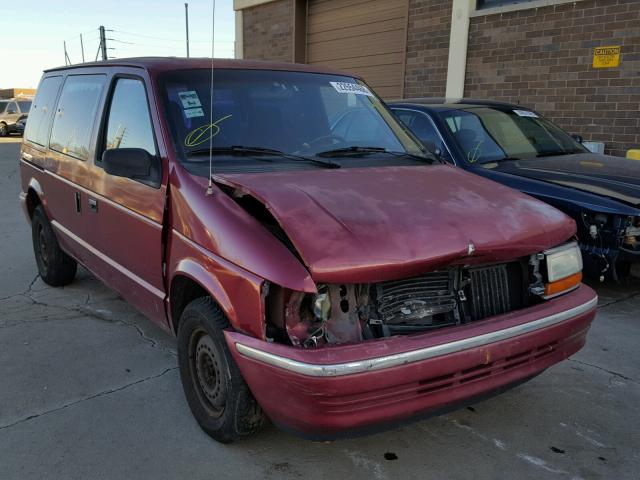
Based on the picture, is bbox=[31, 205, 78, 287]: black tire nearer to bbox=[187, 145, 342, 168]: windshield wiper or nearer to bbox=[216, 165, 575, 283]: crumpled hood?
bbox=[187, 145, 342, 168]: windshield wiper

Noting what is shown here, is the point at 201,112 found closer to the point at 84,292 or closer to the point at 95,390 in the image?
the point at 95,390

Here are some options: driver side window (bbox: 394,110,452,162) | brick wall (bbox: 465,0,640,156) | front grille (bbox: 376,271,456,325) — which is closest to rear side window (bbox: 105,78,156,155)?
front grille (bbox: 376,271,456,325)

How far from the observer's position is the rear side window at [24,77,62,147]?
15.8 ft

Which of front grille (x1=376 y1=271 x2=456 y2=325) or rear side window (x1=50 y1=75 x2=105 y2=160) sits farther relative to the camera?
rear side window (x1=50 y1=75 x2=105 y2=160)

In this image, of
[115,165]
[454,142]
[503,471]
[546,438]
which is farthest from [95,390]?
[454,142]

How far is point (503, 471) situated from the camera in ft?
8.45

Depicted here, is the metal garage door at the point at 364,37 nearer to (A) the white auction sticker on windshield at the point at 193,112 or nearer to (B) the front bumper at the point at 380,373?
(A) the white auction sticker on windshield at the point at 193,112

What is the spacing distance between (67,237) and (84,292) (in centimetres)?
81

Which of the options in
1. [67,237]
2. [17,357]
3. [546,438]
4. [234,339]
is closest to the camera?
[234,339]

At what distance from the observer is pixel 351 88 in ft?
13.0

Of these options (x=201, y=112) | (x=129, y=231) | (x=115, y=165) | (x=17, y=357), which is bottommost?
(x=17, y=357)

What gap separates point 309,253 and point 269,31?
1409cm

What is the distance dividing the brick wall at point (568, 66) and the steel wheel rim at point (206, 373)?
8059 mm

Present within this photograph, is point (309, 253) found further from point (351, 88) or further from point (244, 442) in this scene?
point (351, 88)
